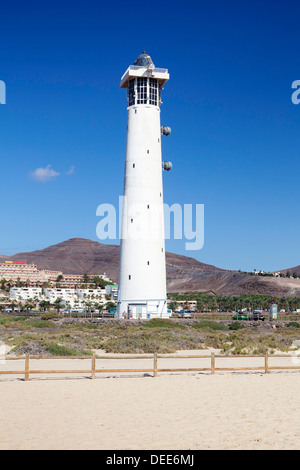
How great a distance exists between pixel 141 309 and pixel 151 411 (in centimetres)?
3050

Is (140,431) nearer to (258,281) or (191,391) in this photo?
(191,391)

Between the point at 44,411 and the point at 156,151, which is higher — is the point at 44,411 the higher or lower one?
the lower one

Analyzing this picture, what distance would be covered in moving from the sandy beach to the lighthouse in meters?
22.8

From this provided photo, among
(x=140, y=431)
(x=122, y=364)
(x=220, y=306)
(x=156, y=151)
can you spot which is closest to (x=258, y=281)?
(x=220, y=306)

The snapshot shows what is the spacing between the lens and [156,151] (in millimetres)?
44344

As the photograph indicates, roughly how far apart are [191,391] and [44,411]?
5.13m

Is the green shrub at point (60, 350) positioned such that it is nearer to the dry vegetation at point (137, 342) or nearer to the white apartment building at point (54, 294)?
the dry vegetation at point (137, 342)

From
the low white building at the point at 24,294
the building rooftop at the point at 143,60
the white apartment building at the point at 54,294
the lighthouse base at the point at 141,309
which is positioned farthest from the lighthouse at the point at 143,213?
the low white building at the point at 24,294

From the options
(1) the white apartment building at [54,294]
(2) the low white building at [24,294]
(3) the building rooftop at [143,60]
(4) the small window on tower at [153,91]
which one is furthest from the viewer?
(1) the white apartment building at [54,294]

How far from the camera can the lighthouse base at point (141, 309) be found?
43.6m

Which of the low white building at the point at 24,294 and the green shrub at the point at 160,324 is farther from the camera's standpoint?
the low white building at the point at 24,294

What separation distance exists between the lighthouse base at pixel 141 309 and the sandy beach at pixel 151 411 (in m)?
23.1

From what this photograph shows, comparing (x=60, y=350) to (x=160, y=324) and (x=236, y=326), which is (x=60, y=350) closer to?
(x=160, y=324)

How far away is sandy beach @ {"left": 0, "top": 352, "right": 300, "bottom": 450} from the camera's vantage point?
1051 centimetres
